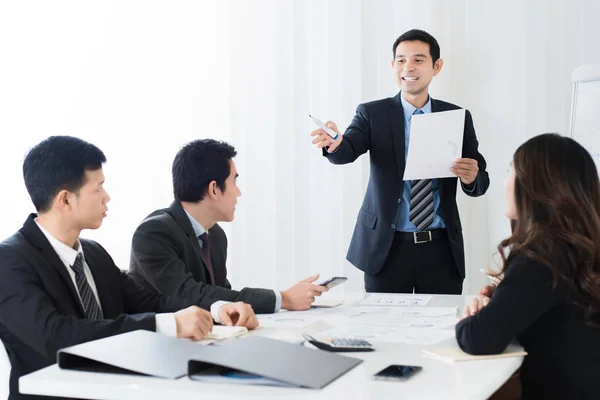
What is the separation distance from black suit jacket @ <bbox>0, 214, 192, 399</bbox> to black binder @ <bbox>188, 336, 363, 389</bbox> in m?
0.43

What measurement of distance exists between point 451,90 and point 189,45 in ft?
4.98

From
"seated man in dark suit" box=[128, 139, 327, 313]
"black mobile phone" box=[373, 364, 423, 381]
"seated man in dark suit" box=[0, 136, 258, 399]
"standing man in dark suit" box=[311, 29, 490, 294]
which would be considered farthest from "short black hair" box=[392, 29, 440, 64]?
"black mobile phone" box=[373, 364, 423, 381]

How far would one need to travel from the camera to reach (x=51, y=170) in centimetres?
194

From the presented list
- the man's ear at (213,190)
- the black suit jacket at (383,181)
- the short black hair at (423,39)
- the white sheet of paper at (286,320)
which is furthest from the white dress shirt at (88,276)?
the short black hair at (423,39)

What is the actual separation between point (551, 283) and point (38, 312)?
1.15m

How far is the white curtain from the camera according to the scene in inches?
150

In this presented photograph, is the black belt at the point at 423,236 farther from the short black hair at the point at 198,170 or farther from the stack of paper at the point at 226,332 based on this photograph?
the stack of paper at the point at 226,332

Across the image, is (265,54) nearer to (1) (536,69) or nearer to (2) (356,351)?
(1) (536,69)

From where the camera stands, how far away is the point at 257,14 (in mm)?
4113

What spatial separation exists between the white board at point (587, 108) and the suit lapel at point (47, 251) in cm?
230

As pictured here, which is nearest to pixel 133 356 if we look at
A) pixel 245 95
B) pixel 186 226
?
pixel 186 226

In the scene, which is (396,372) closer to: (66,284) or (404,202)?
(66,284)

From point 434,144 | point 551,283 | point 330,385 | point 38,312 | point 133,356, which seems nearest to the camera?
point 330,385

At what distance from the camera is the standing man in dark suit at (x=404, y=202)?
2.88 metres
